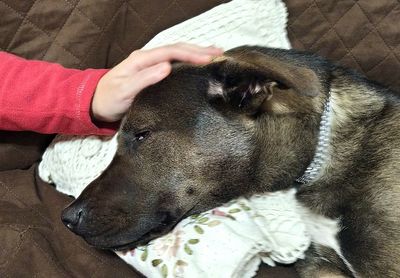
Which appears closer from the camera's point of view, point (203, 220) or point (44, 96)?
point (203, 220)

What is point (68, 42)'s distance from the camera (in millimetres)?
2041

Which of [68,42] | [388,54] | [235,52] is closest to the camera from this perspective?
[235,52]

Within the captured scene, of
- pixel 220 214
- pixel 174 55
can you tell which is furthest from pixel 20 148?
pixel 220 214

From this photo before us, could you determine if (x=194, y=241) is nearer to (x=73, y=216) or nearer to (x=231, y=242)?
(x=231, y=242)

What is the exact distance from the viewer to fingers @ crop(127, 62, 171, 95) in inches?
64.8

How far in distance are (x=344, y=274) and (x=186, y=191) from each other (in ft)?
2.02

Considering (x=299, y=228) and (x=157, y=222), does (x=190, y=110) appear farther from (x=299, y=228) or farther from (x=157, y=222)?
(x=299, y=228)

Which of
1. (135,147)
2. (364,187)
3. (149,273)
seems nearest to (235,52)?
(135,147)

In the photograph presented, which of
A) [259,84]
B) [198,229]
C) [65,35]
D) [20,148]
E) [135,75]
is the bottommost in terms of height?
[20,148]

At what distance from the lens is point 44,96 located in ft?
6.17

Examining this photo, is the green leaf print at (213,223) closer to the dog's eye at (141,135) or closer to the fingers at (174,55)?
the dog's eye at (141,135)

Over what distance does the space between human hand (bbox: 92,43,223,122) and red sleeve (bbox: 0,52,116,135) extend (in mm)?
44

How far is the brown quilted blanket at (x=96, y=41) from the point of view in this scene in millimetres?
1759

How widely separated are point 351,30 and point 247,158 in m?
0.80
